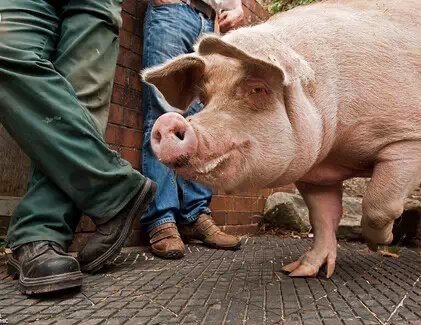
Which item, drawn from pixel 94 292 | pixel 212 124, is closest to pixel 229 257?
pixel 94 292

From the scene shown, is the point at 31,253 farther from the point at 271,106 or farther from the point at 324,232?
the point at 324,232

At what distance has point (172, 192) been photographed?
9.48 feet

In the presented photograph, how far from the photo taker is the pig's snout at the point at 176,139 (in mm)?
1424

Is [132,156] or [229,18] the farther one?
[132,156]

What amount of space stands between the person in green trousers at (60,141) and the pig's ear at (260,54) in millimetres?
590

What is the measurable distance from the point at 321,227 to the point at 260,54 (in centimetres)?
93

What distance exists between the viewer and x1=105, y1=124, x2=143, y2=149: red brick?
2857 mm

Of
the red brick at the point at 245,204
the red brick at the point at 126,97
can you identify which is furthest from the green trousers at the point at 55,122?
the red brick at the point at 245,204

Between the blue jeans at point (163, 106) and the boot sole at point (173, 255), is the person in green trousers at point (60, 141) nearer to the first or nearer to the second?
the boot sole at point (173, 255)

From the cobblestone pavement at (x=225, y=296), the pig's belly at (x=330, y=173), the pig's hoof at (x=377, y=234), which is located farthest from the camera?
the pig's belly at (x=330, y=173)

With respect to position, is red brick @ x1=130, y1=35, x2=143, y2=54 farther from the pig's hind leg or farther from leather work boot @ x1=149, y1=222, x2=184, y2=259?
the pig's hind leg

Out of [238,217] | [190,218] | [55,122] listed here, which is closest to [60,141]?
[55,122]

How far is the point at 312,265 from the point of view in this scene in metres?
2.09

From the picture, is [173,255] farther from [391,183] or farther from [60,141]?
[391,183]
